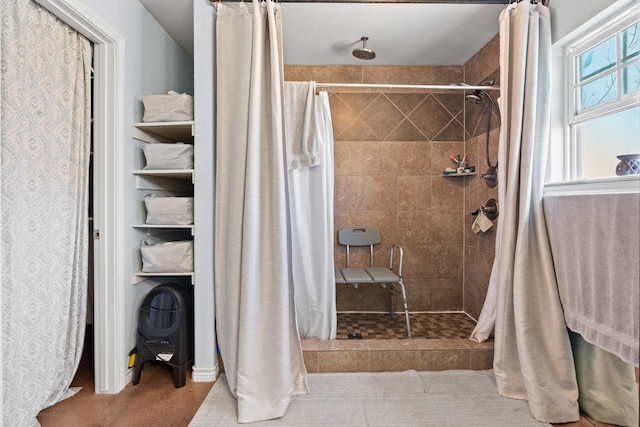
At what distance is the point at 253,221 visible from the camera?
160cm

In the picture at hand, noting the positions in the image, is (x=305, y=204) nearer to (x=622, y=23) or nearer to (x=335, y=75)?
(x=335, y=75)

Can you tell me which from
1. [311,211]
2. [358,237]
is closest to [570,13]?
[311,211]

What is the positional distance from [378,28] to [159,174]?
1.82m

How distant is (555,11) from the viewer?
170cm

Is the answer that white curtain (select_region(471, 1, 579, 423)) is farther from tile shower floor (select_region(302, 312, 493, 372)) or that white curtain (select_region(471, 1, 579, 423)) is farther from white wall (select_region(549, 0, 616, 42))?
tile shower floor (select_region(302, 312, 493, 372))

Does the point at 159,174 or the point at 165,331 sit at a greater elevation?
the point at 159,174

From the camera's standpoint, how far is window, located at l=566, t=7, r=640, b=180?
144 cm

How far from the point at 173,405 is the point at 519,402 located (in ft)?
5.92

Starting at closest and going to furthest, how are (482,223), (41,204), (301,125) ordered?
(41,204)
(301,125)
(482,223)

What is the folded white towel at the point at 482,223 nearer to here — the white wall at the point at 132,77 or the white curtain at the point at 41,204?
the white wall at the point at 132,77

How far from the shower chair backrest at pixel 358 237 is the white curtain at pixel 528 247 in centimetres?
113

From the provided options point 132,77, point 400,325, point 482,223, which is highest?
point 132,77

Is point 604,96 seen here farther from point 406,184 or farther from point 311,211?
point 311,211

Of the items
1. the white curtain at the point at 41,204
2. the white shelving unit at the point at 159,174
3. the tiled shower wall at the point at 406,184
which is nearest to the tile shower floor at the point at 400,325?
the tiled shower wall at the point at 406,184
